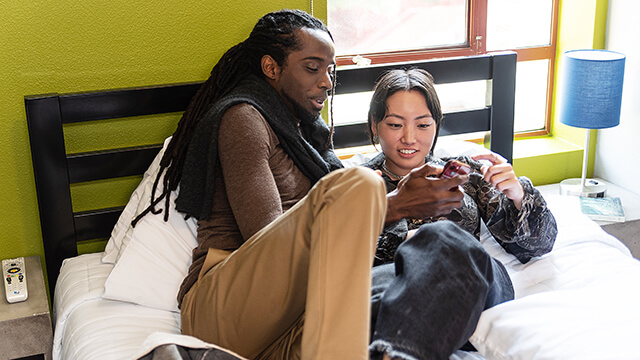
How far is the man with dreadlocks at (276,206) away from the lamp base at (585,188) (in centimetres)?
112

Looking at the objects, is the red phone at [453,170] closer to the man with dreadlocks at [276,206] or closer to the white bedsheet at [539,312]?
the man with dreadlocks at [276,206]

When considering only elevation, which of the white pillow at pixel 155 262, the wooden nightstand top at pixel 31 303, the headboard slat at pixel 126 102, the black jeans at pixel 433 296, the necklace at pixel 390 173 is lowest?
the wooden nightstand top at pixel 31 303

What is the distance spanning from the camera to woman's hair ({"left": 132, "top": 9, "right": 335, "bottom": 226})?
5.65 ft

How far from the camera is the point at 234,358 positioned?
125 cm

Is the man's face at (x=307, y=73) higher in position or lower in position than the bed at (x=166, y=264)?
higher

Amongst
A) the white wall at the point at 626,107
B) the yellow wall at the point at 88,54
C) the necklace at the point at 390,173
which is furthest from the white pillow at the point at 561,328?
the white wall at the point at 626,107

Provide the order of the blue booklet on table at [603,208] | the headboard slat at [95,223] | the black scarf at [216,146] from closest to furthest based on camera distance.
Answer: the black scarf at [216,146] < the headboard slat at [95,223] < the blue booklet on table at [603,208]

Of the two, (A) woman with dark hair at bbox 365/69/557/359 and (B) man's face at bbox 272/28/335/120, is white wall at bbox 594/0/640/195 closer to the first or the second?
(A) woman with dark hair at bbox 365/69/557/359

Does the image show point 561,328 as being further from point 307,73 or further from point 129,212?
point 129,212

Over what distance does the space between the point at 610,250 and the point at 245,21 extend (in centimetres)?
129

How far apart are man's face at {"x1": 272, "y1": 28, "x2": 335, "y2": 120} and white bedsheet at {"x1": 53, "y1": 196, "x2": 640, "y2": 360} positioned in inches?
25.4

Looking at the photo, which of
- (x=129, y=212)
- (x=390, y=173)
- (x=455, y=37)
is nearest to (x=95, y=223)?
(x=129, y=212)

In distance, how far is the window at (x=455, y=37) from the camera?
254cm

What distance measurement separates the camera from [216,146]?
155 cm
